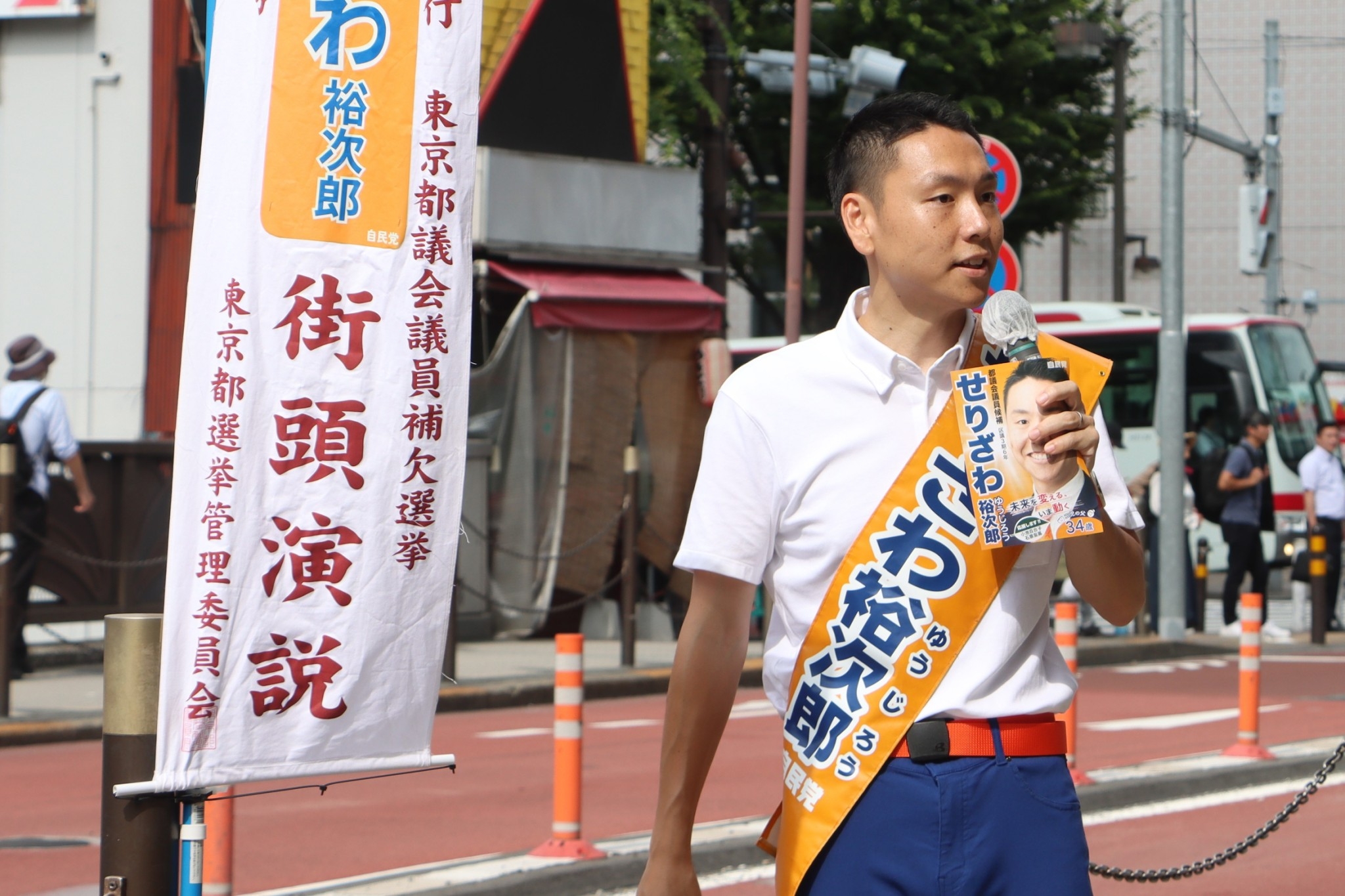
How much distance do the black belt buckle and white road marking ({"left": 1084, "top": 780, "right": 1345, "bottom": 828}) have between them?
A: 5486mm

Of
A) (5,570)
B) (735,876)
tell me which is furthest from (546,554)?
(735,876)

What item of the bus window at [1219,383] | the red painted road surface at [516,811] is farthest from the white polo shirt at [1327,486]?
the red painted road surface at [516,811]

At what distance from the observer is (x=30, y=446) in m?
11.7

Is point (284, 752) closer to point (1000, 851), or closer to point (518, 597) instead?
point (1000, 851)

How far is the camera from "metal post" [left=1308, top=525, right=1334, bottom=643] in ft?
55.0

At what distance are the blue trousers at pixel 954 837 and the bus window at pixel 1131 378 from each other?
934 inches

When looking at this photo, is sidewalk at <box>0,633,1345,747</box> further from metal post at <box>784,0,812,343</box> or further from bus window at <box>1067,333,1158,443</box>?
bus window at <box>1067,333,1158,443</box>

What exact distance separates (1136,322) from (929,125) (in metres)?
24.5

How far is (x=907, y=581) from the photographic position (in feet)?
8.95

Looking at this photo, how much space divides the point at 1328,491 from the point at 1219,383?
23.3ft

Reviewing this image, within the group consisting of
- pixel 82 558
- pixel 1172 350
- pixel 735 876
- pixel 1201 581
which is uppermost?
pixel 1172 350

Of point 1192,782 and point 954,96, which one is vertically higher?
point 954,96

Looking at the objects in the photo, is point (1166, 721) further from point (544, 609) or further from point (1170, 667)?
point (544, 609)

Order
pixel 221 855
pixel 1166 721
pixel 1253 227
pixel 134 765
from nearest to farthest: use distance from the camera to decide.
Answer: pixel 134 765, pixel 221 855, pixel 1166 721, pixel 1253 227
